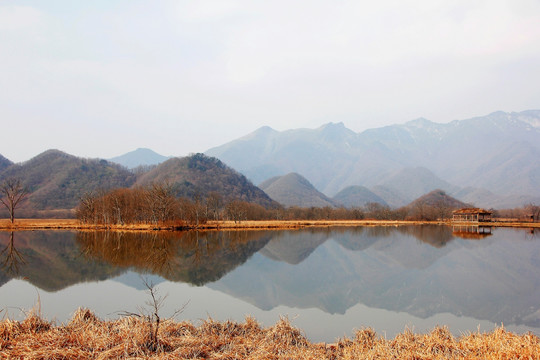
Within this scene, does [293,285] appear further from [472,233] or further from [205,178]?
[205,178]

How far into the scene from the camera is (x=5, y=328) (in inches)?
331

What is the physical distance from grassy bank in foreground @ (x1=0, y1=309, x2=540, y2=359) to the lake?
1990 millimetres

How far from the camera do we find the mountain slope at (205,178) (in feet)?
487

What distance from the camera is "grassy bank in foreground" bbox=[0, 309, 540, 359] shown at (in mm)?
7262

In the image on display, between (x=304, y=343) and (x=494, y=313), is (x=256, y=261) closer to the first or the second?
(x=494, y=313)

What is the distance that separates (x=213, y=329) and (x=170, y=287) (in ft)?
29.3

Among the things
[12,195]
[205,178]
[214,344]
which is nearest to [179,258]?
[214,344]

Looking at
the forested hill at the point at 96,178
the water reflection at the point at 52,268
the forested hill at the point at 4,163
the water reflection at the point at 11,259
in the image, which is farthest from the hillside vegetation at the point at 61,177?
the water reflection at the point at 52,268

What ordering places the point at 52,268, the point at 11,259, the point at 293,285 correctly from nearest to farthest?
1. the point at 293,285
2. the point at 52,268
3. the point at 11,259

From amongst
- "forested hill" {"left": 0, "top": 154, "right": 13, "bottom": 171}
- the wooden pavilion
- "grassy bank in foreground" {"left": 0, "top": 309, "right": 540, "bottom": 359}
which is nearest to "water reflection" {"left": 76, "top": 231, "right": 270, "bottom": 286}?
"grassy bank in foreground" {"left": 0, "top": 309, "right": 540, "bottom": 359}

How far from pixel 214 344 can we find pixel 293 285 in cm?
1233

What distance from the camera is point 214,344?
27.0ft

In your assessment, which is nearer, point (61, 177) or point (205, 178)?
point (61, 177)

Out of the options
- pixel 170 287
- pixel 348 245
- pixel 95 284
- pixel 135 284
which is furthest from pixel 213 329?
pixel 348 245
